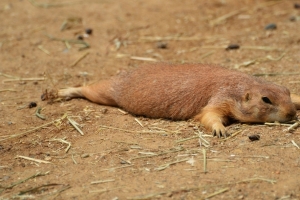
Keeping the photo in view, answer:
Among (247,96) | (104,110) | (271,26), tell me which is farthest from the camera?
(271,26)

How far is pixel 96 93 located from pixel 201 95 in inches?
69.2

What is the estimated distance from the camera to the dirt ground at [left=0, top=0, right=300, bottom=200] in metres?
6.05

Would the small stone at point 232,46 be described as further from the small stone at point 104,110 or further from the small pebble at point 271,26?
the small stone at point 104,110

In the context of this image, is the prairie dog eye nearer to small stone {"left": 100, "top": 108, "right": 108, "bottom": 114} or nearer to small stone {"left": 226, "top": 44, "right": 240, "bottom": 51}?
Result: small stone {"left": 100, "top": 108, "right": 108, "bottom": 114}

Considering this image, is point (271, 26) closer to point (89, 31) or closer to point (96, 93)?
point (89, 31)

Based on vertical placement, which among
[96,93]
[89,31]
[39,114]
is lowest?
[39,114]

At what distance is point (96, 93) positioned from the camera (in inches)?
346

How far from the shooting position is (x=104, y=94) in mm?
8672

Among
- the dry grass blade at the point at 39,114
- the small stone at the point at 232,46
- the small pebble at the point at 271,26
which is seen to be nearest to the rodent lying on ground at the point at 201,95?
the dry grass blade at the point at 39,114

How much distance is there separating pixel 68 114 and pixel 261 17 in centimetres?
536

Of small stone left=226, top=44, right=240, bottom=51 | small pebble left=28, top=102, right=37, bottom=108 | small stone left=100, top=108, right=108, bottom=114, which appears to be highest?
small stone left=226, top=44, right=240, bottom=51

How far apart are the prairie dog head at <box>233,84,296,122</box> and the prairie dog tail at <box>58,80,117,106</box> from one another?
209 centimetres

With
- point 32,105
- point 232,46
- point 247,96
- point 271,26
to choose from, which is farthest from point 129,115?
point 271,26

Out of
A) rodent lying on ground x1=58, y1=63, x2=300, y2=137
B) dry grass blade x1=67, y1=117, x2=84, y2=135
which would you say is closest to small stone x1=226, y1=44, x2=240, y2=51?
rodent lying on ground x1=58, y1=63, x2=300, y2=137
